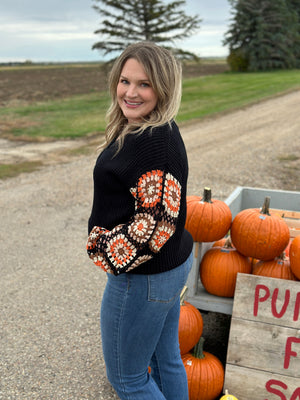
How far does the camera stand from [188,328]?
2.86m

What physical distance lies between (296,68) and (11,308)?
132 feet

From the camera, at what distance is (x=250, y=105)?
17.5m

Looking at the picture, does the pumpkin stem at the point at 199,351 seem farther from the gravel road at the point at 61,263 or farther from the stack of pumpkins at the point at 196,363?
the gravel road at the point at 61,263

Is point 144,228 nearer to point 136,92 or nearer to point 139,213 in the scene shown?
point 139,213

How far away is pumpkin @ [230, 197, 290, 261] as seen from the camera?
2.87m

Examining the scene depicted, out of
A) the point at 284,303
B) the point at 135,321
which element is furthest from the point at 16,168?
the point at 135,321

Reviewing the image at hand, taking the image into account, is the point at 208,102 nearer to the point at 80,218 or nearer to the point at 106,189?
the point at 80,218

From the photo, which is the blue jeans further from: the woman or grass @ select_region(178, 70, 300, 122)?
grass @ select_region(178, 70, 300, 122)

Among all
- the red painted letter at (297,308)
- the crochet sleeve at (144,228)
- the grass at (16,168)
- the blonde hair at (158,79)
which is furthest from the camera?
the grass at (16,168)

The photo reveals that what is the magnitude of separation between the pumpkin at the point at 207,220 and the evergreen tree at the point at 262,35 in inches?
1446

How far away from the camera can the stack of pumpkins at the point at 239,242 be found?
2.88 metres

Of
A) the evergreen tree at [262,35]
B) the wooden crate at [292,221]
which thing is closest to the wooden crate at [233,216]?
the wooden crate at [292,221]

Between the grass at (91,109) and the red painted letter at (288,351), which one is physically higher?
the grass at (91,109)

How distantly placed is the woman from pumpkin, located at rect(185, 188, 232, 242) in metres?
0.94
